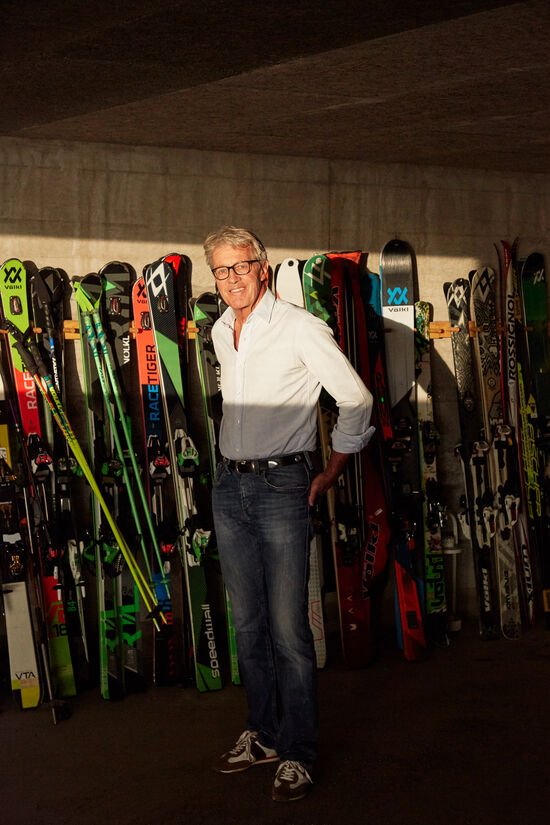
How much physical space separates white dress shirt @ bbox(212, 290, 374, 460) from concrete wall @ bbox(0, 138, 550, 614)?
50.5 inches

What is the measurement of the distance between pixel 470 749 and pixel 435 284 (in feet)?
7.07

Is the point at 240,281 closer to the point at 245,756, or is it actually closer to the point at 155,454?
the point at 155,454

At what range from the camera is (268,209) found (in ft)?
12.4

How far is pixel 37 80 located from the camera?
8.77 ft

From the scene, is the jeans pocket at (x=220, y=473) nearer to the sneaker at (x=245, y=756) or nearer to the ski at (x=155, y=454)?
the sneaker at (x=245, y=756)

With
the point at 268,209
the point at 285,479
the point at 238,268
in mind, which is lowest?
the point at 285,479

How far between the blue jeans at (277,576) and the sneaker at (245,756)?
0.43 ft

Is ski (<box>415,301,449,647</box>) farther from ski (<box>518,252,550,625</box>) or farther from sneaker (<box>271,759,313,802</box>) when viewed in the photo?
sneaker (<box>271,759,313,802</box>)

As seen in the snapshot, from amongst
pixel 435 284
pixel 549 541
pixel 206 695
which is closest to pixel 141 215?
pixel 435 284

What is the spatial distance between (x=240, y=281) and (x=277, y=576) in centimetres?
88

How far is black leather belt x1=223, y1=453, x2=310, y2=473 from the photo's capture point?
7.91 ft

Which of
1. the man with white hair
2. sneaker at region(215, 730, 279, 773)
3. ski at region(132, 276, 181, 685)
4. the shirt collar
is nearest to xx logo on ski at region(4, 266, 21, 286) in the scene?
ski at region(132, 276, 181, 685)

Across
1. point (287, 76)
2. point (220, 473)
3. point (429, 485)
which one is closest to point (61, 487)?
point (220, 473)

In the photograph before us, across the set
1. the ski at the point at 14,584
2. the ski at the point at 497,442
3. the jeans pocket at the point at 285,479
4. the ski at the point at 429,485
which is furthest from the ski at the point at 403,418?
the ski at the point at 14,584
